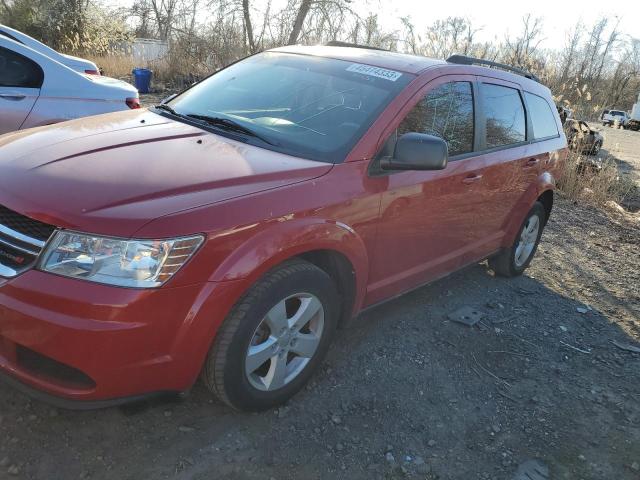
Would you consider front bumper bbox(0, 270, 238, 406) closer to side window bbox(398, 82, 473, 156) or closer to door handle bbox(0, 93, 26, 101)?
side window bbox(398, 82, 473, 156)

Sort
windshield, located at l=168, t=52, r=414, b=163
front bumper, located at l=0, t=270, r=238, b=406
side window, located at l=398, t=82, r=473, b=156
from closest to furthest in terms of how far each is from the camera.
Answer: front bumper, located at l=0, t=270, r=238, b=406 < windshield, located at l=168, t=52, r=414, b=163 < side window, located at l=398, t=82, r=473, b=156

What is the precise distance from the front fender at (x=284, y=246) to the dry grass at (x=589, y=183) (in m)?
6.83

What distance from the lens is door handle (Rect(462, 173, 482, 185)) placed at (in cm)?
355

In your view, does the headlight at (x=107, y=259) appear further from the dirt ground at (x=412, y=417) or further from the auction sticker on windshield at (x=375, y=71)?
the auction sticker on windshield at (x=375, y=71)

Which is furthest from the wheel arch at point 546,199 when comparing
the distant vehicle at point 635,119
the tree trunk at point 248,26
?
the distant vehicle at point 635,119

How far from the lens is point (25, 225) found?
2115 mm

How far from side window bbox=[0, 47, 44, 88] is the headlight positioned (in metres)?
3.60

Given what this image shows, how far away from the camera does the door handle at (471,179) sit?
3554mm

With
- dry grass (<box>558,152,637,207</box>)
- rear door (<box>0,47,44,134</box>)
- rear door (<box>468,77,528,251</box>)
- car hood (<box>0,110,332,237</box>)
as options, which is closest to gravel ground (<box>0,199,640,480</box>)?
rear door (<box>468,77,528,251</box>)

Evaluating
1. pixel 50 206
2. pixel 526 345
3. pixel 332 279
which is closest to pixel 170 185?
pixel 50 206

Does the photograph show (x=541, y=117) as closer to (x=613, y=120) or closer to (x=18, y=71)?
(x=18, y=71)

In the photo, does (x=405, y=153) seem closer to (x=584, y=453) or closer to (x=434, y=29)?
(x=584, y=453)

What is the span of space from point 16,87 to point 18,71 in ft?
0.56

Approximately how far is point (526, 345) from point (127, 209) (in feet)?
9.79
